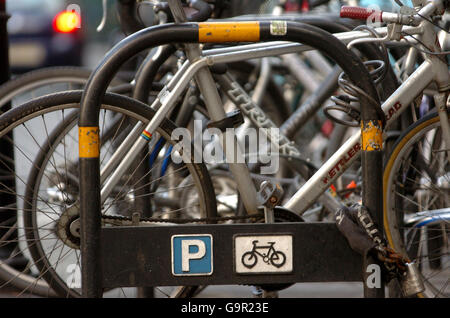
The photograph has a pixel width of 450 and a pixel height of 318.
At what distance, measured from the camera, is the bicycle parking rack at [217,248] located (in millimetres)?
2566

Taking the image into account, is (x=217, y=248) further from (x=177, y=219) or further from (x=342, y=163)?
(x=342, y=163)

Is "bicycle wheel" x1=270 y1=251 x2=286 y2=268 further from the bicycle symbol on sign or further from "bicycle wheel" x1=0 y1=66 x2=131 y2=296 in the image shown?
"bicycle wheel" x1=0 y1=66 x2=131 y2=296

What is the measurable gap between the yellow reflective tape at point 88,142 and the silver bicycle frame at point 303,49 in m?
0.58

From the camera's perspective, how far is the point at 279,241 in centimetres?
263

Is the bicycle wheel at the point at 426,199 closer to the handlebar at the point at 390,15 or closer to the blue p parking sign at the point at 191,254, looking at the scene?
the handlebar at the point at 390,15

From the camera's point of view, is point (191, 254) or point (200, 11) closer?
point (191, 254)

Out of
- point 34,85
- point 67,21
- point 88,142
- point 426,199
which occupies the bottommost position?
point 88,142

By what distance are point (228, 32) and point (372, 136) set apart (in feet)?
1.92

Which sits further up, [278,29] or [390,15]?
[390,15]

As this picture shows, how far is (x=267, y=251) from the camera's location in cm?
264

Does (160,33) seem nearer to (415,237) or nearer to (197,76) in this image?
(197,76)

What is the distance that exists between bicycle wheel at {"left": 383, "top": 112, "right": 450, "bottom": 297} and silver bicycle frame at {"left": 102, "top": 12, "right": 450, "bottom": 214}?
20 centimetres

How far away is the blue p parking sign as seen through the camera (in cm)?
262

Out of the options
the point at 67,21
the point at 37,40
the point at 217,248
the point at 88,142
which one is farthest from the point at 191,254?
the point at 37,40
